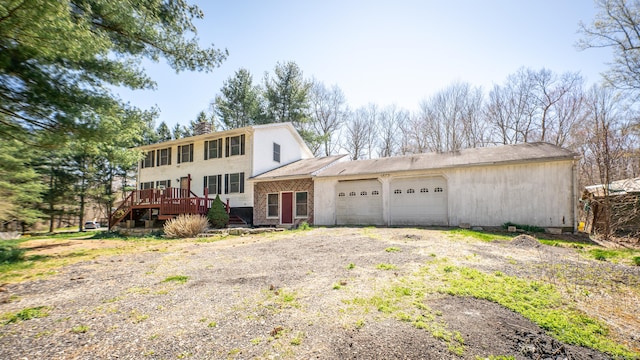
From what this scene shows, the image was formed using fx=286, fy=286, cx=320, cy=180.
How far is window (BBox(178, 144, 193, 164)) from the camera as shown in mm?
20328

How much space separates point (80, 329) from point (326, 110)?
31378mm

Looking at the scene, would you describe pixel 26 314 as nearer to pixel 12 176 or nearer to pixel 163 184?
pixel 12 176

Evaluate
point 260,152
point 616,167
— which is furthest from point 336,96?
point 616,167

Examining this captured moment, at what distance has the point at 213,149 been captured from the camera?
64.0 feet

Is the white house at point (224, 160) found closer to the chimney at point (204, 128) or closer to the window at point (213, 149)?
the window at point (213, 149)

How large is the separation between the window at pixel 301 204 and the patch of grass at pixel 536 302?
1169cm

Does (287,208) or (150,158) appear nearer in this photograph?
(287,208)

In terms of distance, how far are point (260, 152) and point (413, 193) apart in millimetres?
9786

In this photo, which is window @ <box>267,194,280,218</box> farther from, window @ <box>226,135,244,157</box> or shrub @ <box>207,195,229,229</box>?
window @ <box>226,135,244,157</box>

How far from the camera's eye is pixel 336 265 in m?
6.10

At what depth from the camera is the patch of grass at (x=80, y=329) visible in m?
3.23

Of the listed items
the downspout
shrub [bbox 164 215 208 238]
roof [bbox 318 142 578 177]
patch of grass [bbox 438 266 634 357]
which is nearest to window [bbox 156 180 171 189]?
shrub [bbox 164 215 208 238]

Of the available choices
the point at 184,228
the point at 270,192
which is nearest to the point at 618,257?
the point at 184,228

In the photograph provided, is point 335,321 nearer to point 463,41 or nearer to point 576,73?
point 463,41
